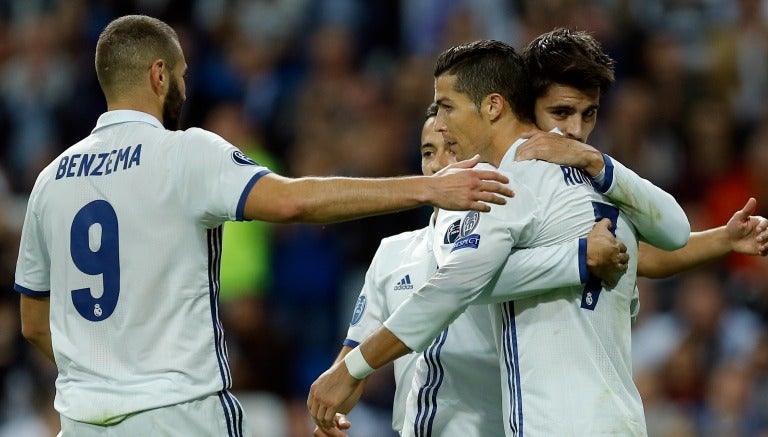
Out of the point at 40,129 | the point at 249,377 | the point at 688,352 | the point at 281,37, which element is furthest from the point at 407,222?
the point at 40,129

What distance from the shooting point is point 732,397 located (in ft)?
27.7

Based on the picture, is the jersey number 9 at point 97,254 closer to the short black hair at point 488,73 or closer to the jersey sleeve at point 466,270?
the jersey sleeve at point 466,270

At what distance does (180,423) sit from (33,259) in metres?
0.92

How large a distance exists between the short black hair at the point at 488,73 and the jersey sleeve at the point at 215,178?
884 millimetres

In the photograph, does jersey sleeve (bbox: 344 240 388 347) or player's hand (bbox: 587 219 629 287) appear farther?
jersey sleeve (bbox: 344 240 388 347)

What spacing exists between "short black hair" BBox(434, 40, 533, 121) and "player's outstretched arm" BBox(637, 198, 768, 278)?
0.94m

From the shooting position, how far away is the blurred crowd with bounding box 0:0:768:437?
891 centimetres

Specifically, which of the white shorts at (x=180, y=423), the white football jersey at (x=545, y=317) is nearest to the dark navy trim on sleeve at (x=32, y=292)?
the white shorts at (x=180, y=423)

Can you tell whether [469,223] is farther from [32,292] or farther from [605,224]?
[32,292]

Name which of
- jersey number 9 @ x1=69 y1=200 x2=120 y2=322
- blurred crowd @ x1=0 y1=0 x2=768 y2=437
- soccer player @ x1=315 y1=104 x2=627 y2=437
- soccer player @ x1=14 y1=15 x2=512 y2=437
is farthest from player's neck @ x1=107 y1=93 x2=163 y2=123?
blurred crowd @ x1=0 y1=0 x2=768 y2=437

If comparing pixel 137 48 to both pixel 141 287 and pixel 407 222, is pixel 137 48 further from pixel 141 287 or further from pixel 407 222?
pixel 407 222

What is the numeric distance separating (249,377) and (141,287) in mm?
4917

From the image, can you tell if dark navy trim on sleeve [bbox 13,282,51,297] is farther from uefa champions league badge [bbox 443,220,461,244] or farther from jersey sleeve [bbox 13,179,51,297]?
uefa champions league badge [bbox 443,220,461,244]

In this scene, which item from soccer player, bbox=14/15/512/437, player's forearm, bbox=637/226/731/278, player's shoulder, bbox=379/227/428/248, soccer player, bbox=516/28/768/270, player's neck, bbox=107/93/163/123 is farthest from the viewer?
player's shoulder, bbox=379/227/428/248
